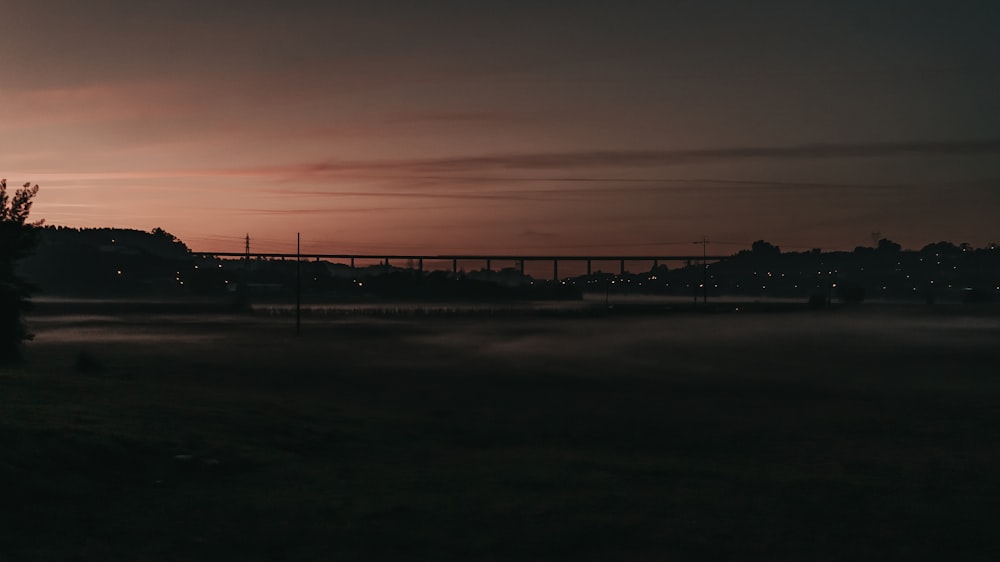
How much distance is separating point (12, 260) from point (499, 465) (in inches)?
1103

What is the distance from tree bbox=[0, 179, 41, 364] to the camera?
3716 cm

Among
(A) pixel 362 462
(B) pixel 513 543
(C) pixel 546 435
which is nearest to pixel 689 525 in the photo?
(B) pixel 513 543

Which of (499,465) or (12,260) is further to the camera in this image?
(12,260)

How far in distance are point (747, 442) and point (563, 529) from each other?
12.1m

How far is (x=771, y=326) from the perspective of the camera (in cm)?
9612

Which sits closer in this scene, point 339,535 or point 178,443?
point 339,535

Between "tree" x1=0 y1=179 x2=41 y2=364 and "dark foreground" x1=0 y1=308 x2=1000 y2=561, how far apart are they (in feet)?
10.0

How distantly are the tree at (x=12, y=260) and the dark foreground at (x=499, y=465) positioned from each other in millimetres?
3051

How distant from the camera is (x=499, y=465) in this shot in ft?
63.9

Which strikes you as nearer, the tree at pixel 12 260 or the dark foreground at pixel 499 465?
the dark foreground at pixel 499 465

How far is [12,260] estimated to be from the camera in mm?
38562

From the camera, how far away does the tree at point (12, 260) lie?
122ft

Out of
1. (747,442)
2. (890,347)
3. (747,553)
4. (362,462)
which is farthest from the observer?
(890,347)

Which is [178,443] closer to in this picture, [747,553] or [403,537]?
A: [403,537]
